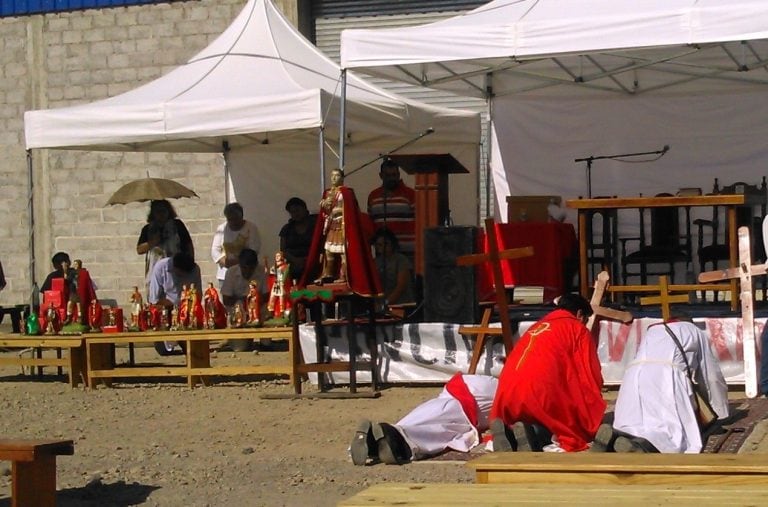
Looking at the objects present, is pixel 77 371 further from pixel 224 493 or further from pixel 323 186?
pixel 224 493

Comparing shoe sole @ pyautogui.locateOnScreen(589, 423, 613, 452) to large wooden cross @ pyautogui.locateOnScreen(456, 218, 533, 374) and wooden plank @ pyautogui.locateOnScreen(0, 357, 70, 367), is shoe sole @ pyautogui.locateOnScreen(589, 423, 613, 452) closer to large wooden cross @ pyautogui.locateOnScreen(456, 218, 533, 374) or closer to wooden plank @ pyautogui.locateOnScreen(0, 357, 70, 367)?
large wooden cross @ pyautogui.locateOnScreen(456, 218, 533, 374)

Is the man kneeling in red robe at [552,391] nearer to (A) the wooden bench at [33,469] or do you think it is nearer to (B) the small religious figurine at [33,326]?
(A) the wooden bench at [33,469]

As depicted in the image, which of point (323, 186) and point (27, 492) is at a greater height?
point (323, 186)

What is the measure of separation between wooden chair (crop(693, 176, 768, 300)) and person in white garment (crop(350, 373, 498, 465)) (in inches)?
137

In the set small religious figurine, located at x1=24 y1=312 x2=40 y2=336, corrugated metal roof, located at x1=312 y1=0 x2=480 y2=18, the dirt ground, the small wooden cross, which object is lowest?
the dirt ground

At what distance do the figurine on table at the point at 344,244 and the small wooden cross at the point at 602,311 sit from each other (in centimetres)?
201

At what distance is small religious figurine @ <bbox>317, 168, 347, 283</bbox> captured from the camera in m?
10.9

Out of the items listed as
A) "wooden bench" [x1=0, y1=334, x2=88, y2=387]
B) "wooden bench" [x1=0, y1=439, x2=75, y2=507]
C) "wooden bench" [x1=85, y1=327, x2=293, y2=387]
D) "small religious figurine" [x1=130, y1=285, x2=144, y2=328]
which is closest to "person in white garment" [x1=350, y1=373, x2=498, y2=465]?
"wooden bench" [x1=0, y1=439, x2=75, y2=507]

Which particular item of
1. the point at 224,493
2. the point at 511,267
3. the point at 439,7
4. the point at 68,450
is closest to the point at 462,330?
the point at 511,267

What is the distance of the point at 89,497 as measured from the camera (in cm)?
769

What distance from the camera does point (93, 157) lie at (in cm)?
1778

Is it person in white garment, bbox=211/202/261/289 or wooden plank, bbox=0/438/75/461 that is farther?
person in white garment, bbox=211/202/261/289

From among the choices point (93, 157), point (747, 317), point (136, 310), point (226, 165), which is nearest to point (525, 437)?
point (747, 317)

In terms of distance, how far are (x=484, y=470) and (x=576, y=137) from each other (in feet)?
28.7
